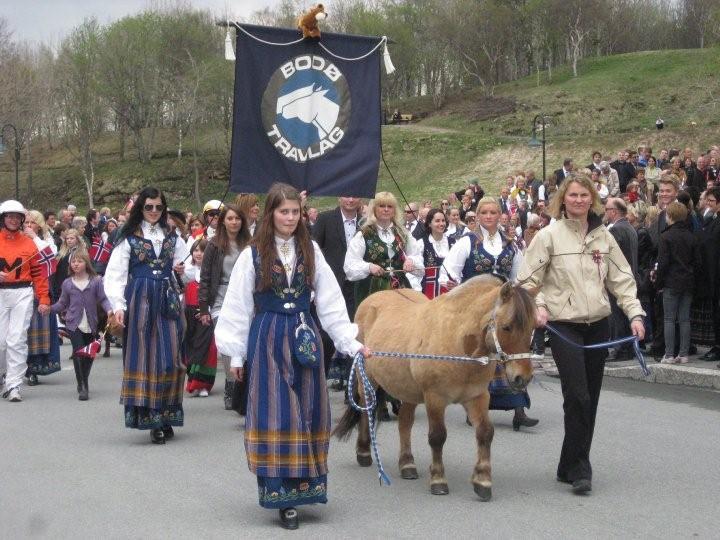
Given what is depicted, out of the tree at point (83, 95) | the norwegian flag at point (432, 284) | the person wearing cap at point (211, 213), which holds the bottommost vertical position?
the norwegian flag at point (432, 284)

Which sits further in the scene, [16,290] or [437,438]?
[16,290]

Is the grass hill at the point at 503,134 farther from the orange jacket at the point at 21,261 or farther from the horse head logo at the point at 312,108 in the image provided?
the horse head logo at the point at 312,108

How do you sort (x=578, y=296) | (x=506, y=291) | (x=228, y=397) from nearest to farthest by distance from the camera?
1. (x=506, y=291)
2. (x=578, y=296)
3. (x=228, y=397)

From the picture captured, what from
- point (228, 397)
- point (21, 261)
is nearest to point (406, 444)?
A: point (228, 397)

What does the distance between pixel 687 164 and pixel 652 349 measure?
27.1ft

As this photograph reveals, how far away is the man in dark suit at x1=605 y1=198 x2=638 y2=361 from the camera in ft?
41.9

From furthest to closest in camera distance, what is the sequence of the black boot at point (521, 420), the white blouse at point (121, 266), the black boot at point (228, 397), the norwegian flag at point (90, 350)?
the norwegian flag at point (90, 350), the black boot at point (228, 397), the black boot at point (521, 420), the white blouse at point (121, 266)

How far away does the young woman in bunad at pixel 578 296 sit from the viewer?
675 cm

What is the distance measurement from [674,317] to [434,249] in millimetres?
3095

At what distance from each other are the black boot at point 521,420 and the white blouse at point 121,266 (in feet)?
11.3

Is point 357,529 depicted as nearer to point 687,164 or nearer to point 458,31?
point 687,164

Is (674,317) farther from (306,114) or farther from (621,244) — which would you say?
(306,114)

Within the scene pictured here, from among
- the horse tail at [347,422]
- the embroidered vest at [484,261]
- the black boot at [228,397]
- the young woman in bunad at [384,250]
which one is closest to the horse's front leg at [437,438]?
the horse tail at [347,422]

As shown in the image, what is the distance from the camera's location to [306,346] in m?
6.18
